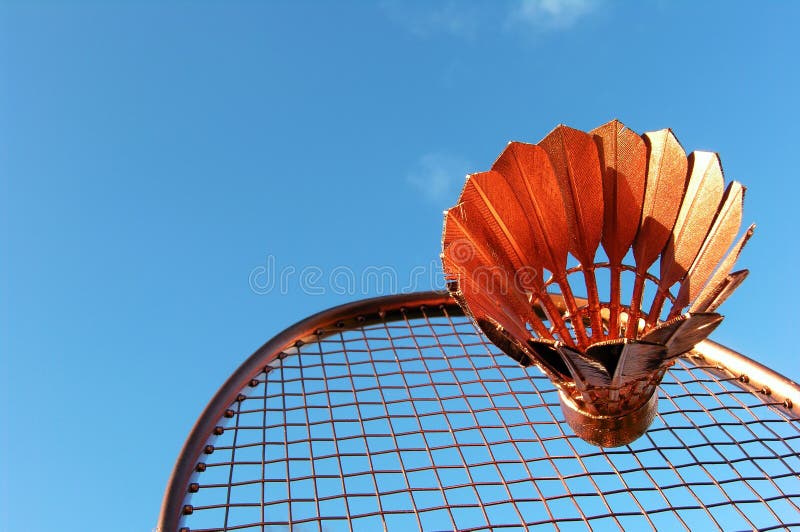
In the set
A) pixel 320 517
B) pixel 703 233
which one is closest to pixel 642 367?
pixel 703 233

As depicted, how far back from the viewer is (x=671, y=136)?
238 cm

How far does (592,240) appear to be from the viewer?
7.96ft

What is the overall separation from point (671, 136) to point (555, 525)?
125cm

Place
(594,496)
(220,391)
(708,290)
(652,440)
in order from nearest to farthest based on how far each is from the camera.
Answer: (708,290) < (594,496) < (652,440) < (220,391)

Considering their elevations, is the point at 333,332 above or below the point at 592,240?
above

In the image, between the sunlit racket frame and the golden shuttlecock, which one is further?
the sunlit racket frame

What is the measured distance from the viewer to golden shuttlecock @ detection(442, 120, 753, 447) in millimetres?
2191

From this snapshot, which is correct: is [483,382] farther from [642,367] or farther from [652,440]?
[642,367]

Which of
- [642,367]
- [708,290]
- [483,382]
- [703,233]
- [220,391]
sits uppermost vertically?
[220,391]

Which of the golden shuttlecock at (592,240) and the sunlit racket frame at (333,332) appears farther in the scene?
the sunlit racket frame at (333,332)

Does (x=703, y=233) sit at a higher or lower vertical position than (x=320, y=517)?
higher

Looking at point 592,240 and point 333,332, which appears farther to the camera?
point 333,332

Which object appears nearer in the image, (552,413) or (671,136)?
(671,136)

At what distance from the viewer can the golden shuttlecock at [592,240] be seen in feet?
7.19
